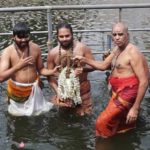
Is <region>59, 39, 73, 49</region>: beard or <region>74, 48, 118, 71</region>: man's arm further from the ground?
<region>59, 39, 73, 49</region>: beard

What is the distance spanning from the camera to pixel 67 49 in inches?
222

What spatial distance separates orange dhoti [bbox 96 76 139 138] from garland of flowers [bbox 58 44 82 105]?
0.68 meters

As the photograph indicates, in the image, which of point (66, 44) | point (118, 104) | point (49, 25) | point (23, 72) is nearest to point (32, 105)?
point (23, 72)

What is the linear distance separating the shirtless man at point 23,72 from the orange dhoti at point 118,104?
1.07 meters

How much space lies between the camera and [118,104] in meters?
5.04

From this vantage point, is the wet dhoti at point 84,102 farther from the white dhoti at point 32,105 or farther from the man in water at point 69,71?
the white dhoti at point 32,105

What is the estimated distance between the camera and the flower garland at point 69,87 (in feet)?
18.5

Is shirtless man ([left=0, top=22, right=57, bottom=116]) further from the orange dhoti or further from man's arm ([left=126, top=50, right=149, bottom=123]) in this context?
man's arm ([left=126, top=50, right=149, bottom=123])

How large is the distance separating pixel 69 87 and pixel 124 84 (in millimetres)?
952

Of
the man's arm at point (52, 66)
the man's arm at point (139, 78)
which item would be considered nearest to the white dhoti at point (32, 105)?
the man's arm at point (52, 66)

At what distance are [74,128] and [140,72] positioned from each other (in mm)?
1469

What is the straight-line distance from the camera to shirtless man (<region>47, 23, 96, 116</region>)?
A: 5.43 m

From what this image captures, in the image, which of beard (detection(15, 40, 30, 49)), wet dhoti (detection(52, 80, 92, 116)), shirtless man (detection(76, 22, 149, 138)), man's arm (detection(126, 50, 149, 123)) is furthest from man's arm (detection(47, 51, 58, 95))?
man's arm (detection(126, 50, 149, 123))

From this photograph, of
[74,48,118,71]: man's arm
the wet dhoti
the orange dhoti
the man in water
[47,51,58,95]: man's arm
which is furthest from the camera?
the wet dhoti
